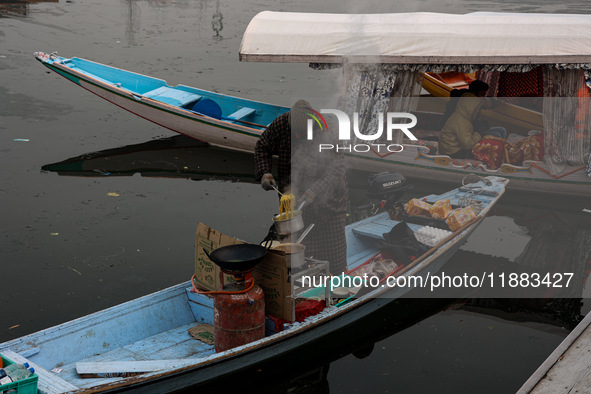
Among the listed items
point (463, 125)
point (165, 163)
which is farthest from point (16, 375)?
point (463, 125)

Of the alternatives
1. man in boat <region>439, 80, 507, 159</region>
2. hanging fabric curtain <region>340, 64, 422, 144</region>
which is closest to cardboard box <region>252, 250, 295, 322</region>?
hanging fabric curtain <region>340, 64, 422, 144</region>

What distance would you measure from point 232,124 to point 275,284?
250 inches

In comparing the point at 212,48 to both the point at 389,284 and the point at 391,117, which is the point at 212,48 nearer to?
the point at 391,117

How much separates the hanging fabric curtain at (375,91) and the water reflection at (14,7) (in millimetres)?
16627

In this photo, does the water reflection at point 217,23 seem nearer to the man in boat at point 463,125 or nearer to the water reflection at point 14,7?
the water reflection at point 14,7

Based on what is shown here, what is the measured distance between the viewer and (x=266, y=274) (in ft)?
16.7

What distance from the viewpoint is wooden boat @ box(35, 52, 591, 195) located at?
9961 mm

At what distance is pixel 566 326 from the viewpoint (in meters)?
6.51

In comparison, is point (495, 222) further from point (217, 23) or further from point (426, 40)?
point (217, 23)

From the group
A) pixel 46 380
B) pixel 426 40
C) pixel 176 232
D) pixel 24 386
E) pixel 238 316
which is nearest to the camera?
pixel 24 386

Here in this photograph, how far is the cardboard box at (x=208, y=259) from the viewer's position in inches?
203

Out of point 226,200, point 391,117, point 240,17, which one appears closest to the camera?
point 226,200

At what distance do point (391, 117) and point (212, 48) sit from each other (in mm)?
10912

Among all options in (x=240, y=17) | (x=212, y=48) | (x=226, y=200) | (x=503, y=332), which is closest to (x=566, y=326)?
(x=503, y=332)
